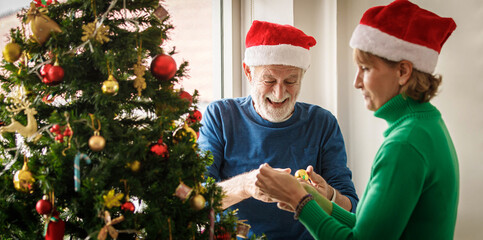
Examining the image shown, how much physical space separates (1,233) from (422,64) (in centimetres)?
121

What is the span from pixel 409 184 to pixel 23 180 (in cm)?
96

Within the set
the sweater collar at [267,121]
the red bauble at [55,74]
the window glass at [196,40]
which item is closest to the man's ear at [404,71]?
the sweater collar at [267,121]

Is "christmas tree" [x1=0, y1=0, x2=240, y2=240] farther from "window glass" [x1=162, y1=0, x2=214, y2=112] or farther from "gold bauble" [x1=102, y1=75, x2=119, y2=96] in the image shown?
"window glass" [x1=162, y1=0, x2=214, y2=112]

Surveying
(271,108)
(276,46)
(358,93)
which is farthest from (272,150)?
(358,93)

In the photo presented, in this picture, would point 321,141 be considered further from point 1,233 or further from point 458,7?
point 1,233

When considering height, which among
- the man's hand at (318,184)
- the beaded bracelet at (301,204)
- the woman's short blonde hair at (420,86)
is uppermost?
the woman's short blonde hair at (420,86)

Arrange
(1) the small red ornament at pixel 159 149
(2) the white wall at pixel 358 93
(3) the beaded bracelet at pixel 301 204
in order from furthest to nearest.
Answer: (2) the white wall at pixel 358 93 < (3) the beaded bracelet at pixel 301 204 < (1) the small red ornament at pixel 159 149

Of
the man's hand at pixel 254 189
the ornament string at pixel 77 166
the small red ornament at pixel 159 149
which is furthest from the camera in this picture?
the man's hand at pixel 254 189

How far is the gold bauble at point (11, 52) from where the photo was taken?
101cm

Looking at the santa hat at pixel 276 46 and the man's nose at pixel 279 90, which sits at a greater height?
the santa hat at pixel 276 46

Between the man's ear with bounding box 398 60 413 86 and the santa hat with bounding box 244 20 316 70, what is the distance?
72 centimetres

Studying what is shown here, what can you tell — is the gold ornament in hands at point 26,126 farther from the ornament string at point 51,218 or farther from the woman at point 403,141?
the woman at point 403,141

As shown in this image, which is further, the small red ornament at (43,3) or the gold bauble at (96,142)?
the small red ornament at (43,3)

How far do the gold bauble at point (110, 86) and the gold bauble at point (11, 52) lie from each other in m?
0.26
